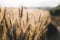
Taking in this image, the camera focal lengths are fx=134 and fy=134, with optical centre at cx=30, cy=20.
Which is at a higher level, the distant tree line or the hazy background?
the hazy background

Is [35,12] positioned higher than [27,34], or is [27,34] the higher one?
[35,12]

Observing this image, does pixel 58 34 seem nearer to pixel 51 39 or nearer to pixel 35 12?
pixel 51 39

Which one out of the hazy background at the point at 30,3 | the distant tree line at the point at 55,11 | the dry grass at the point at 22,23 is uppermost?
the hazy background at the point at 30,3

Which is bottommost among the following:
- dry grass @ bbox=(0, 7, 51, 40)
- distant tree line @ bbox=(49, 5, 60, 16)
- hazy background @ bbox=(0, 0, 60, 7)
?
dry grass @ bbox=(0, 7, 51, 40)

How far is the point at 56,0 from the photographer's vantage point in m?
1.26

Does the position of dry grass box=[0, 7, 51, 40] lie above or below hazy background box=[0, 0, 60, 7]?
below

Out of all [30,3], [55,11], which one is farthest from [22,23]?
[55,11]

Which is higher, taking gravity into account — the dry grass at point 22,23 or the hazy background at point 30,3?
the hazy background at point 30,3

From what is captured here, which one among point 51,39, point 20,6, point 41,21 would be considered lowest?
point 51,39

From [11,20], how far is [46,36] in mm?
339

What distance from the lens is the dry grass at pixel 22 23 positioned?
1.17 meters

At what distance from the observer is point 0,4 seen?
120cm

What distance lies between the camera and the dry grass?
3.83 feet

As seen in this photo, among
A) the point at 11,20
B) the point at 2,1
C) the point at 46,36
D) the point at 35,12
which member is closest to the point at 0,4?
the point at 2,1
